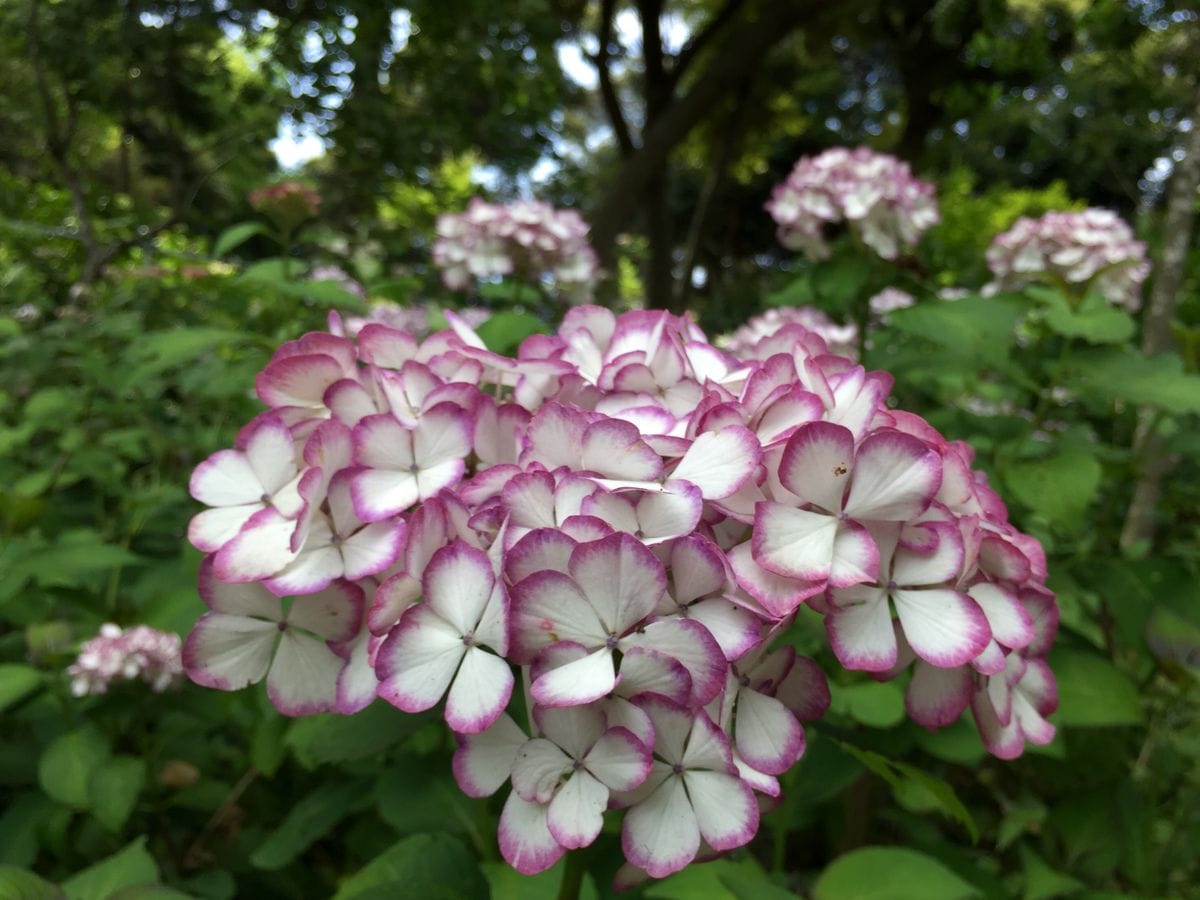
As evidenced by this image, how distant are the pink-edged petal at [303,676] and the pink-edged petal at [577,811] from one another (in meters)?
0.20

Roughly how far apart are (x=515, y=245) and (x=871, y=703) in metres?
1.53

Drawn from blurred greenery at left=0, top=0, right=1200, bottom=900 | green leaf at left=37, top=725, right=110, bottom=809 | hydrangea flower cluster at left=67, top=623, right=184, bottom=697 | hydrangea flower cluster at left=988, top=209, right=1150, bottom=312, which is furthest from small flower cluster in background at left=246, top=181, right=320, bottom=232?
hydrangea flower cluster at left=988, top=209, right=1150, bottom=312

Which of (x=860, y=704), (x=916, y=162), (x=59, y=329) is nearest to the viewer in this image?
(x=860, y=704)

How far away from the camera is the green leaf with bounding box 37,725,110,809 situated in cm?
107

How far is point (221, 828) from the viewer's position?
1352 millimetres

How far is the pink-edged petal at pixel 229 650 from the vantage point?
0.62 m

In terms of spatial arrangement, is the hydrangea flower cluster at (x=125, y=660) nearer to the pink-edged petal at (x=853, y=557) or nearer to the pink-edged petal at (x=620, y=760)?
the pink-edged petal at (x=620, y=760)

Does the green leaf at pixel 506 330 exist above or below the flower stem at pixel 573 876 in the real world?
above

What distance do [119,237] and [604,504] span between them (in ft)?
11.0

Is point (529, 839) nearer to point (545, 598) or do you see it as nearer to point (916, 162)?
point (545, 598)

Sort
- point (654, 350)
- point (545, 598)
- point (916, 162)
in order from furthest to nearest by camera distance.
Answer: point (916, 162)
point (654, 350)
point (545, 598)

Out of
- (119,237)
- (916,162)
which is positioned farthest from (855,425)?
(916,162)

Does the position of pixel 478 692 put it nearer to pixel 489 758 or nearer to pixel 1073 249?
pixel 489 758

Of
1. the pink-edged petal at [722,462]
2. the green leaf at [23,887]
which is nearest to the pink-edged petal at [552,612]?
the pink-edged petal at [722,462]
